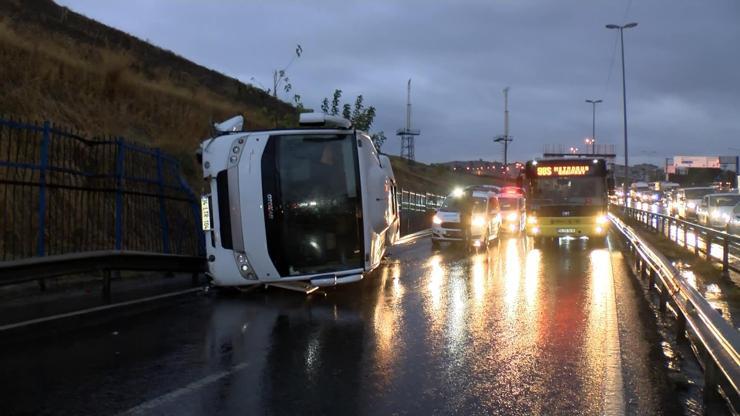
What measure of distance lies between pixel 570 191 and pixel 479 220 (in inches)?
162

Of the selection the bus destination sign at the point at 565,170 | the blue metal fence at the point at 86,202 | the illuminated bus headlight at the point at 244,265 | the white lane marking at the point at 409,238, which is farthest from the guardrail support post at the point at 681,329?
the bus destination sign at the point at 565,170

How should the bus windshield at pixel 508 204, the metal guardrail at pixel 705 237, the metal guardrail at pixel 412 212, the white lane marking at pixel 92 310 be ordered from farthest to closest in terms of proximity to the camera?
the bus windshield at pixel 508 204 < the metal guardrail at pixel 412 212 < the metal guardrail at pixel 705 237 < the white lane marking at pixel 92 310

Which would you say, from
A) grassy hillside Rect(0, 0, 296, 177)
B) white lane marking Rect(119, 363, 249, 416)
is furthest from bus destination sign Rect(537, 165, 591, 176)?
A: white lane marking Rect(119, 363, 249, 416)

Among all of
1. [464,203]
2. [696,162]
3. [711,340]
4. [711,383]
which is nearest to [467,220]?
[464,203]

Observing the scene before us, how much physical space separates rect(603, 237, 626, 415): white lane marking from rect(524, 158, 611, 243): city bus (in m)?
12.7

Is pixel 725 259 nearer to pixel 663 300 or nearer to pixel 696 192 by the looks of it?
pixel 663 300

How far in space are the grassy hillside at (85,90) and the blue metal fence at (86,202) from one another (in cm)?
164

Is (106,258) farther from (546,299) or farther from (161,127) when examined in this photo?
(161,127)

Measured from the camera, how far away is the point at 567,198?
22359 millimetres

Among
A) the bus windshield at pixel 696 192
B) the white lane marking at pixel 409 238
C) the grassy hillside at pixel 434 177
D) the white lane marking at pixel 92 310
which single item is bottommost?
the white lane marking at pixel 409 238

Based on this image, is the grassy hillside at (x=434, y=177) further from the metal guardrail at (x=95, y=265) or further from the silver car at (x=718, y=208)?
the metal guardrail at (x=95, y=265)

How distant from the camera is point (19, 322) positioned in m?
7.93

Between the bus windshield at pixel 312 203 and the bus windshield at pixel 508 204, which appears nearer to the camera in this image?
the bus windshield at pixel 312 203

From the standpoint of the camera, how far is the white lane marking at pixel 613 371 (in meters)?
5.20
